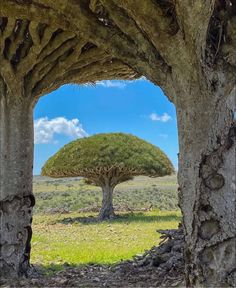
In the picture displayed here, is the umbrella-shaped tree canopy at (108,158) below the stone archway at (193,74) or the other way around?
the other way around

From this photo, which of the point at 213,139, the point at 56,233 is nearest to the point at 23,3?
the point at 213,139

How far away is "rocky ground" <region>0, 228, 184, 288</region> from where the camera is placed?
7.09 metres

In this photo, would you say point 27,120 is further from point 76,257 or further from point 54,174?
point 54,174

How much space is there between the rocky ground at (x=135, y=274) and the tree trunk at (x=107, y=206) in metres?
14.3

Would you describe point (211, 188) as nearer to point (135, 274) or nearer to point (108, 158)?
point (135, 274)

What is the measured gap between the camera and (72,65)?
788cm

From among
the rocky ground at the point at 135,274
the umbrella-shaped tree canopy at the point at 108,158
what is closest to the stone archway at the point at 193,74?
the rocky ground at the point at 135,274

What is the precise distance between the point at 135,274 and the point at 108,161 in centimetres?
1546

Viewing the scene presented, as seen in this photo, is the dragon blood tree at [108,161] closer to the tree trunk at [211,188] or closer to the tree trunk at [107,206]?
the tree trunk at [107,206]

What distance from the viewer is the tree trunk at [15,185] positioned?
25.0 feet

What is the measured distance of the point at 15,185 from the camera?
770cm

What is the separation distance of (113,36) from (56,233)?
1178 centimetres

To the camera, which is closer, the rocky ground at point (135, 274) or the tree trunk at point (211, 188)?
the tree trunk at point (211, 188)

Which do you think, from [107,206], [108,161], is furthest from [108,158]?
[107,206]
